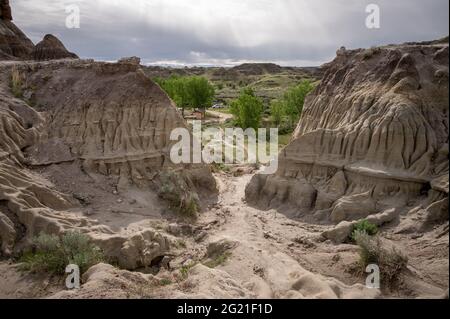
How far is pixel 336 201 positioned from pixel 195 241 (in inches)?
234

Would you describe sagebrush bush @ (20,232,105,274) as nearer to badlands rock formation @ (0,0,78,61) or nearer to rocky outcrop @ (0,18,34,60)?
badlands rock formation @ (0,0,78,61)

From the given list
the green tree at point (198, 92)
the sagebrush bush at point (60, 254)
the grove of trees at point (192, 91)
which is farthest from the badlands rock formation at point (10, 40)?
the green tree at point (198, 92)

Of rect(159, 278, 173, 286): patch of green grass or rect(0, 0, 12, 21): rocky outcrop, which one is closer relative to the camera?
rect(159, 278, 173, 286): patch of green grass

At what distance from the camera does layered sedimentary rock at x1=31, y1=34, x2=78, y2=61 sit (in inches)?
986

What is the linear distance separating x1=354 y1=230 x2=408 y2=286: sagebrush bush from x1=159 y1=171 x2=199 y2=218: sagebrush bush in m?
8.32

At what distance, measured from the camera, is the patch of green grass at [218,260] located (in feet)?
40.4

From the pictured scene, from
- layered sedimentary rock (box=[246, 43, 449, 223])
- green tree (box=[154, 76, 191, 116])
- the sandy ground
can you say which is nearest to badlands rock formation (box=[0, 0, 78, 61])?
the sandy ground

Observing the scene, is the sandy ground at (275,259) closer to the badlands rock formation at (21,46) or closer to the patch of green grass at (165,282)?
the patch of green grass at (165,282)

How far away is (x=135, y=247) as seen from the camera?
13195mm

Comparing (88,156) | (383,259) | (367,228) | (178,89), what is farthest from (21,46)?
(383,259)

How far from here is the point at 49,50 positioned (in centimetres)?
2511

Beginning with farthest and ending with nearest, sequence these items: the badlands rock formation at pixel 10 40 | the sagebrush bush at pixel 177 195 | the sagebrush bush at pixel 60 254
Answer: the badlands rock formation at pixel 10 40, the sagebrush bush at pixel 177 195, the sagebrush bush at pixel 60 254

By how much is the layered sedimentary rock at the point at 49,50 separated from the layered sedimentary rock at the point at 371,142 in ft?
52.1
